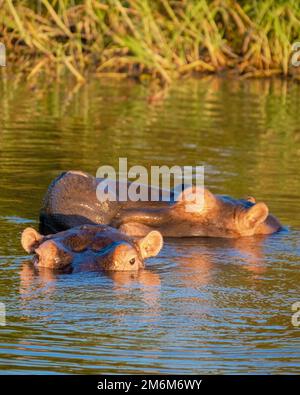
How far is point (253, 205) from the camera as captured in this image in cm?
854

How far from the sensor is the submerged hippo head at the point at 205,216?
847 centimetres

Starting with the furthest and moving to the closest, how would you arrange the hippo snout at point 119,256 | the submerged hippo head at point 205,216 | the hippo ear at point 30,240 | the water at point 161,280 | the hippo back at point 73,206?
the submerged hippo head at point 205,216
the hippo back at point 73,206
the hippo ear at point 30,240
the hippo snout at point 119,256
the water at point 161,280

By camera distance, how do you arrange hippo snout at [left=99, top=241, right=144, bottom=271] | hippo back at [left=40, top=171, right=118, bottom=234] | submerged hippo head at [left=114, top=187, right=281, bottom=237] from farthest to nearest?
submerged hippo head at [left=114, top=187, right=281, bottom=237], hippo back at [left=40, top=171, right=118, bottom=234], hippo snout at [left=99, top=241, right=144, bottom=271]

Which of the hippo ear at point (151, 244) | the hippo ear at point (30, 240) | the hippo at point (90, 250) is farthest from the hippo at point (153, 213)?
the hippo at point (90, 250)

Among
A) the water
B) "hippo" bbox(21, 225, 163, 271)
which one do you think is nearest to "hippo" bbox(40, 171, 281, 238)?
the water

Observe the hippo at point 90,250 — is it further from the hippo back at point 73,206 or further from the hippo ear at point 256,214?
the hippo ear at point 256,214

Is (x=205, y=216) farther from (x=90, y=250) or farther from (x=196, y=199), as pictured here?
(x=90, y=250)

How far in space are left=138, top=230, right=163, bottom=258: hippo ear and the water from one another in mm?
88

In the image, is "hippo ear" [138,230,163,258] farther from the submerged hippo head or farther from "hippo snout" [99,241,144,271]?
the submerged hippo head

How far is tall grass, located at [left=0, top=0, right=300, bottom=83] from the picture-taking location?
1778 cm

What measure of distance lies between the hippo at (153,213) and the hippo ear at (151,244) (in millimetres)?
537

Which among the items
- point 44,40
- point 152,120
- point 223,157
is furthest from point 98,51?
point 223,157

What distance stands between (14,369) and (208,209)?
3292 mm

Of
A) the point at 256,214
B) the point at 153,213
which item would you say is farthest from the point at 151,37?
the point at 153,213
